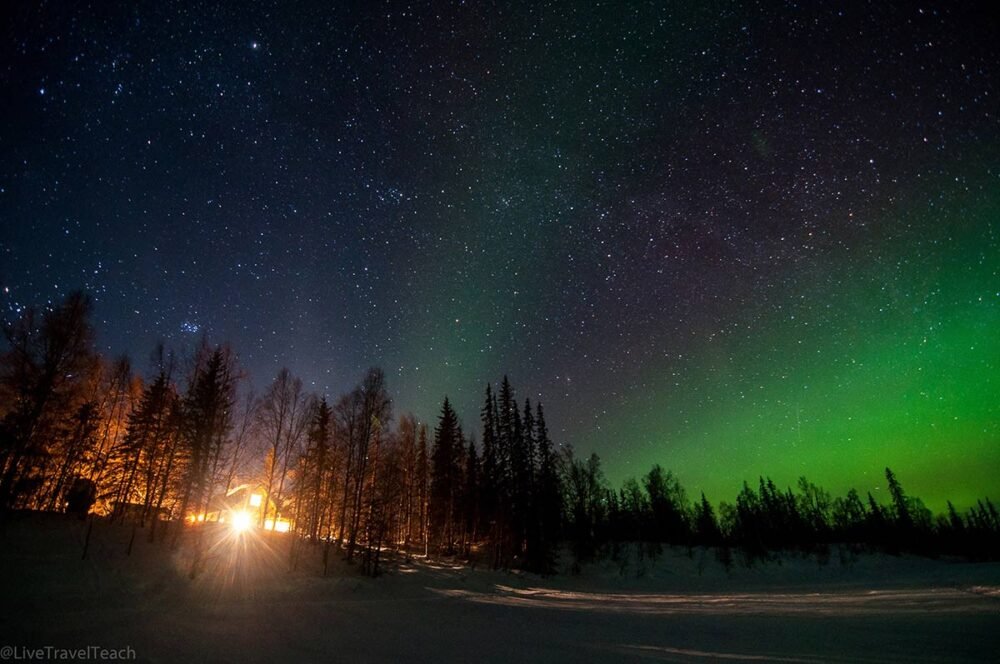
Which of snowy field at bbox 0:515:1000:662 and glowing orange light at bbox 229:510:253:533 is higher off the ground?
glowing orange light at bbox 229:510:253:533

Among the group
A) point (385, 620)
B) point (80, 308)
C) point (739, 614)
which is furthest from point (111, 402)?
point (739, 614)

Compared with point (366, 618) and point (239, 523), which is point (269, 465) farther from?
point (366, 618)

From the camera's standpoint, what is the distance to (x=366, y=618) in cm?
1309

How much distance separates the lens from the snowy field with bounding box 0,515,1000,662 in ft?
28.2

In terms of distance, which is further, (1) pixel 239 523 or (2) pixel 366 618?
(1) pixel 239 523

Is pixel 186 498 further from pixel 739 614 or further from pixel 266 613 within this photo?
pixel 739 614

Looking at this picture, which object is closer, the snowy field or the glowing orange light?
the snowy field

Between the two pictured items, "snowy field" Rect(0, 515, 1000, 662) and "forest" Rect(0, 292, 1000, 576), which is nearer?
"snowy field" Rect(0, 515, 1000, 662)

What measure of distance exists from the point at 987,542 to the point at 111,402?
144 m

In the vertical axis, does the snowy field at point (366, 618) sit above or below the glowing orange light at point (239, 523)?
below

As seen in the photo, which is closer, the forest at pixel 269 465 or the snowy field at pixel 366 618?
the snowy field at pixel 366 618

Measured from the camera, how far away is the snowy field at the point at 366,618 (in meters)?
8.59

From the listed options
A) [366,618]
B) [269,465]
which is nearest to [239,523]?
[269,465]

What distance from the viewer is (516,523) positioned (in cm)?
3769
